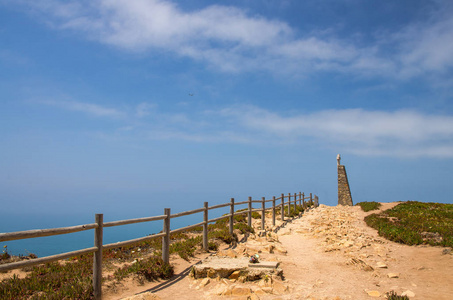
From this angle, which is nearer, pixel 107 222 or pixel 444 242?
pixel 107 222

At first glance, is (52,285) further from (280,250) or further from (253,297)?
(280,250)

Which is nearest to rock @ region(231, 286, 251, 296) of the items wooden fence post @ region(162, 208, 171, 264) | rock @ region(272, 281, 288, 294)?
rock @ region(272, 281, 288, 294)

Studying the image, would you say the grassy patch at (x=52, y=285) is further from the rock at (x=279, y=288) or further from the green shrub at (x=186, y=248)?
the rock at (x=279, y=288)

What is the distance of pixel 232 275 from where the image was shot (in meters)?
7.84

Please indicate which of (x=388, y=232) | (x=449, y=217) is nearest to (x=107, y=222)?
(x=388, y=232)

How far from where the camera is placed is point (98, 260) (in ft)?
22.2

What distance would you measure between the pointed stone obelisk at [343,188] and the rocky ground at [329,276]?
22.4 metres

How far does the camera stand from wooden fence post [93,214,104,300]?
6684 mm

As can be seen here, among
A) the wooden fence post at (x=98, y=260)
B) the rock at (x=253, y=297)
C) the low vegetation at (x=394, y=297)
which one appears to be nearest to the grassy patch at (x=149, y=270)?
the wooden fence post at (x=98, y=260)

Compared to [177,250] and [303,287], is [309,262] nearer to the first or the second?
[303,287]

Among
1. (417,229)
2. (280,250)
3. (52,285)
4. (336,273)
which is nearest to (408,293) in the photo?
(336,273)

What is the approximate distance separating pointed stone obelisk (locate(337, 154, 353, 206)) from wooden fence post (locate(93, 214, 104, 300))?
32.2 meters

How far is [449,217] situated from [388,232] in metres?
6.85

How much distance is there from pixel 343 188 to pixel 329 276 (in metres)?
28.6
